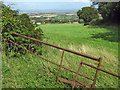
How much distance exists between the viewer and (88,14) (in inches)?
1406

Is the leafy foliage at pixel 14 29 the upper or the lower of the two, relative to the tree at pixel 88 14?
lower

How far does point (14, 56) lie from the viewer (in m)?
5.02

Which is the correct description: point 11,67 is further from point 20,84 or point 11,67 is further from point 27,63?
point 20,84

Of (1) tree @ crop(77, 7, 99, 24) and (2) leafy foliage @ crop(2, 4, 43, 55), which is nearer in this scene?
(2) leafy foliage @ crop(2, 4, 43, 55)

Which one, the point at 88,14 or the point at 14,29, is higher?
the point at 88,14

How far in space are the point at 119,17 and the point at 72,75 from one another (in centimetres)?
2043

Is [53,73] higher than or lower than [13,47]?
lower

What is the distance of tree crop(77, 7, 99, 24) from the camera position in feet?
109

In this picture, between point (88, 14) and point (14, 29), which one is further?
point (88, 14)

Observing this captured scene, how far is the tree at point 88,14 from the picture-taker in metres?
33.2

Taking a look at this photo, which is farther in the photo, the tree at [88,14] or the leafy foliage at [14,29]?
the tree at [88,14]

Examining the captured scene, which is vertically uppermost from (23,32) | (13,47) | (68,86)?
(23,32)

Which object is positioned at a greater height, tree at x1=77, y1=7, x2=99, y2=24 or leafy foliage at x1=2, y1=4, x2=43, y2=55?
tree at x1=77, y1=7, x2=99, y2=24

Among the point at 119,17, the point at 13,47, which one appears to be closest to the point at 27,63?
the point at 13,47
